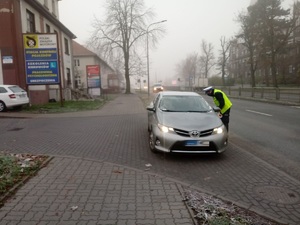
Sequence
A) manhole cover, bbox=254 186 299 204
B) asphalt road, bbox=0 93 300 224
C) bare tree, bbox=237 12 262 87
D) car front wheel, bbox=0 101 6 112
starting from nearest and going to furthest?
manhole cover, bbox=254 186 299 204
asphalt road, bbox=0 93 300 224
car front wheel, bbox=0 101 6 112
bare tree, bbox=237 12 262 87

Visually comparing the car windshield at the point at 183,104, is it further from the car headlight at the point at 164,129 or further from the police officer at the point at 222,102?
the car headlight at the point at 164,129

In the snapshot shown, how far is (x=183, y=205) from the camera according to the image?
4121 millimetres

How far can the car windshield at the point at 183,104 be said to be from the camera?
26.0 feet

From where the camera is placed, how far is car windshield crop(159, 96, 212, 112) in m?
7.91

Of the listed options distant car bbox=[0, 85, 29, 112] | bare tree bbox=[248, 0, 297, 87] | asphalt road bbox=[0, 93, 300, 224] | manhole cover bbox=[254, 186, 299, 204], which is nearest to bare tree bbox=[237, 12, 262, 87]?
bare tree bbox=[248, 0, 297, 87]

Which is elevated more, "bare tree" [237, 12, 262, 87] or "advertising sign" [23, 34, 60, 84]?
"bare tree" [237, 12, 262, 87]

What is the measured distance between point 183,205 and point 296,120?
10896 mm

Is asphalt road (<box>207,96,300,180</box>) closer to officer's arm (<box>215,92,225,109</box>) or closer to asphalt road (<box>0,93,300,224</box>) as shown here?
asphalt road (<box>0,93,300,224</box>)

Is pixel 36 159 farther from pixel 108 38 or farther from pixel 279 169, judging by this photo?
pixel 108 38

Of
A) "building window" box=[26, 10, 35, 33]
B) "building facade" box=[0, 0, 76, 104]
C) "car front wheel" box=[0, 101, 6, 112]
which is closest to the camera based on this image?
"car front wheel" box=[0, 101, 6, 112]

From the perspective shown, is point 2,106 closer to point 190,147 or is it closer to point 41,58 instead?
point 41,58

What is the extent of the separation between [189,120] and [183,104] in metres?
1.31

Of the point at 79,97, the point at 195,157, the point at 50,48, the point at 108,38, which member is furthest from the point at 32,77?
the point at 108,38

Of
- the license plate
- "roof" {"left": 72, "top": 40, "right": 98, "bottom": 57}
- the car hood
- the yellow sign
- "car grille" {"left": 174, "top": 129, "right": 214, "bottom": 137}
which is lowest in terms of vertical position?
the license plate
